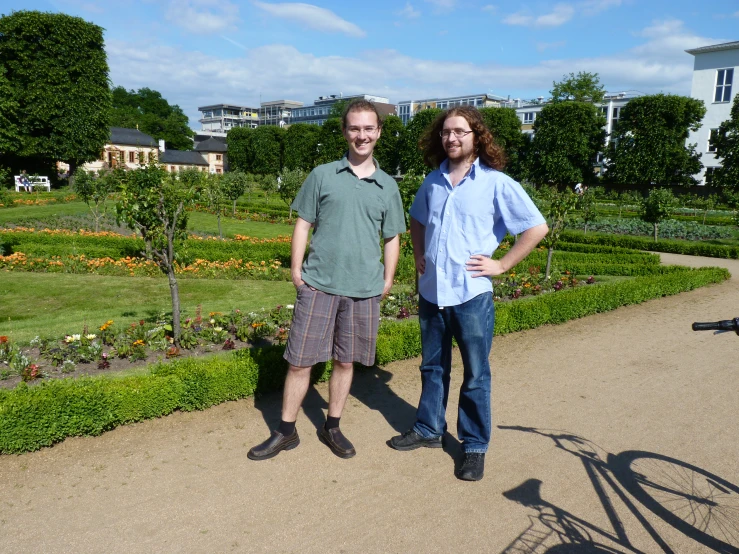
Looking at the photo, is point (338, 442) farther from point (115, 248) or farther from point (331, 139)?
point (331, 139)

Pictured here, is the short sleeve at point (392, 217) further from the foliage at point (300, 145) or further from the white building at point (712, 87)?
the foliage at point (300, 145)

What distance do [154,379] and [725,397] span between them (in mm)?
4129

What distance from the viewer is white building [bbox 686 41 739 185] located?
37.2m

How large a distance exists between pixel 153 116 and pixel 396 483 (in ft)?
243

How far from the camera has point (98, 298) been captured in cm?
856

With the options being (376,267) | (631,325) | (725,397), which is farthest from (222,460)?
(631,325)

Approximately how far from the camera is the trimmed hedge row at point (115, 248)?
38.8ft

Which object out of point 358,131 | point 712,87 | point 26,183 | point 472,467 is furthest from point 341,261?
point 712,87

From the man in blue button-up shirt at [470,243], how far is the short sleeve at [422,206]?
3 cm

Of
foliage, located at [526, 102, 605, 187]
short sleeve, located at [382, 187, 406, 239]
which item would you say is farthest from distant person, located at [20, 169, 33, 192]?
short sleeve, located at [382, 187, 406, 239]

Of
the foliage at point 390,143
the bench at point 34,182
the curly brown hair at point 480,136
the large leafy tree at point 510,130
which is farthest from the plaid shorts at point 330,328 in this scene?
the foliage at point 390,143

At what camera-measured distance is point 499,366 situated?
5395 millimetres

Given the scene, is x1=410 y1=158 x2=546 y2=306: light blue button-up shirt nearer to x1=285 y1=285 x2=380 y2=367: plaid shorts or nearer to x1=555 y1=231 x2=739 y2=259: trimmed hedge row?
x1=285 y1=285 x2=380 y2=367: plaid shorts

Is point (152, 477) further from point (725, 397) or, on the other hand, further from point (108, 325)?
point (725, 397)
